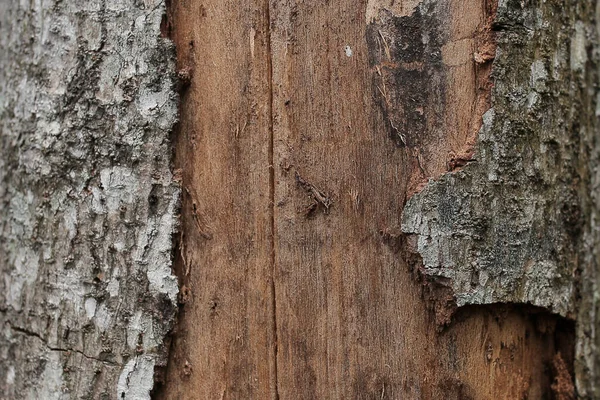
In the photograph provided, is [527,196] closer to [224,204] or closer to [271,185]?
[271,185]

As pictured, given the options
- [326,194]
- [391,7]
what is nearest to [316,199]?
Answer: [326,194]

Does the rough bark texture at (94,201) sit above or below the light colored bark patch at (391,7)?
below

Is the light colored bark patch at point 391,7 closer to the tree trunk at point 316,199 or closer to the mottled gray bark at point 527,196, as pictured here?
the tree trunk at point 316,199

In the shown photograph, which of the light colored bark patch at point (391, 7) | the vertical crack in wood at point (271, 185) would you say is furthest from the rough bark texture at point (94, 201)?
the light colored bark patch at point (391, 7)

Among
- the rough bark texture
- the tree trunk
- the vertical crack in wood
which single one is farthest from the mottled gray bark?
the rough bark texture

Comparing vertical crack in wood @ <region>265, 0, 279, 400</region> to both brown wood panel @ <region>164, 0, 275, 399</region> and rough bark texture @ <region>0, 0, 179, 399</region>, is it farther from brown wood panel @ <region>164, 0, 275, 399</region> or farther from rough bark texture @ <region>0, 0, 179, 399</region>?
rough bark texture @ <region>0, 0, 179, 399</region>

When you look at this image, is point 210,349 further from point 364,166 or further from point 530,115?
point 530,115

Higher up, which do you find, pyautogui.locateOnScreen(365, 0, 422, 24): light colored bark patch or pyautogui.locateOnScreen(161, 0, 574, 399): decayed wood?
pyautogui.locateOnScreen(365, 0, 422, 24): light colored bark patch
